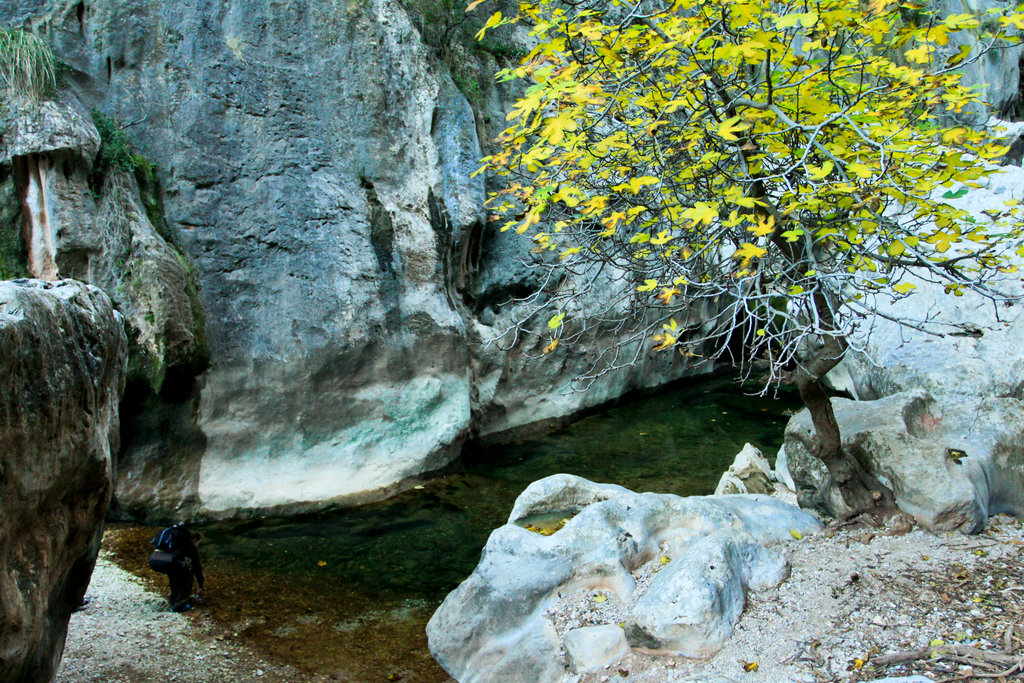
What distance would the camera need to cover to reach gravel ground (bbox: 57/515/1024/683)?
11.3 ft

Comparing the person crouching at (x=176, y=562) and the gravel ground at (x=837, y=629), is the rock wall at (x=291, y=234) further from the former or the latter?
the gravel ground at (x=837, y=629)

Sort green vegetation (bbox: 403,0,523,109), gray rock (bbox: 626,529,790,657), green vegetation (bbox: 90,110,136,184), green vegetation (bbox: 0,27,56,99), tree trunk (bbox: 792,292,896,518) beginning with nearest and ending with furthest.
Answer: gray rock (bbox: 626,529,790,657) → tree trunk (bbox: 792,292,896,518) → green vegetation (bbox: 0,27,56,99) → green vegetation (bbox: 90,110,136,184) → green vegetation (bbox: 403,0,523,109)

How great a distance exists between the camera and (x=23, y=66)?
790 cm

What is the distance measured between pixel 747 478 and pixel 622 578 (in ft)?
11.2

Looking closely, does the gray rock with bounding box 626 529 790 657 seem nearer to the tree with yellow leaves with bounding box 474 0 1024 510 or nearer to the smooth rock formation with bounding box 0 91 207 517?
the tree with yellow leaves with bounding box 474 0 1024 510

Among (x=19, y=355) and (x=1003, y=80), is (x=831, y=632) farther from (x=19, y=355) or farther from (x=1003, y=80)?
(x=1003, y=80)

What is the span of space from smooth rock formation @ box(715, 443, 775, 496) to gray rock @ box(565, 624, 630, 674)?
3337mm

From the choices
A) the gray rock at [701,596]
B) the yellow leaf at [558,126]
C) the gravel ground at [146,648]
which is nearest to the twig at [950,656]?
the gray rock at [701,596]

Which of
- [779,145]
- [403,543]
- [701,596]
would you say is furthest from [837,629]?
[403,543]

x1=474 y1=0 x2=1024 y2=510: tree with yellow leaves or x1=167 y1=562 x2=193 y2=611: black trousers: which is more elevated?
x1=474 y1=0 x2=1024 y2=510: tree with yellow leaves

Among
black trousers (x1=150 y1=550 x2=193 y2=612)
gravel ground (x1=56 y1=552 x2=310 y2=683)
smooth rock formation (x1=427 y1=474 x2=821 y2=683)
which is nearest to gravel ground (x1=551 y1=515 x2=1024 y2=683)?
smooth rock formation (x1=427 y1=474 x2=821 y2=683)

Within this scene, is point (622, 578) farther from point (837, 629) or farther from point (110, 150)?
point (110, 150)

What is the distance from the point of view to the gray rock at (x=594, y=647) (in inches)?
163

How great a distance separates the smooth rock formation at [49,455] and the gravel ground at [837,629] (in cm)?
132
